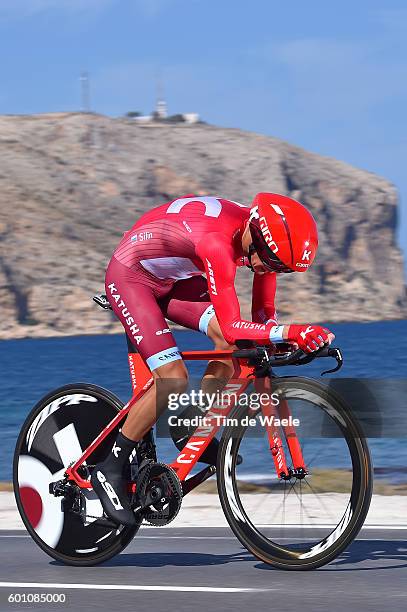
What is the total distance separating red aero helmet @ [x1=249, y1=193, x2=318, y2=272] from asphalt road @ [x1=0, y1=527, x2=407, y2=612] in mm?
1393

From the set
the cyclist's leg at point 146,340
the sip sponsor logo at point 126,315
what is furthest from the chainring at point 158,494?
the sip sponsor logo at point 126,315

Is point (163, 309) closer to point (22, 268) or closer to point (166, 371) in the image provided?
point (166, 371)

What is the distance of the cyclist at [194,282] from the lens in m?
5.79

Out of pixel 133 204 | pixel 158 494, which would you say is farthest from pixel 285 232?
pixel 133 204

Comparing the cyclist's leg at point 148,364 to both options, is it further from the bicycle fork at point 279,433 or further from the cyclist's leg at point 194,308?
the bicycle fork at point 279,433

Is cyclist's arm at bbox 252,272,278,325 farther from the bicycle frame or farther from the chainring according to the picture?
the chainring

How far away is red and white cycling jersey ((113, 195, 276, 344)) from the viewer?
5789 millimetres

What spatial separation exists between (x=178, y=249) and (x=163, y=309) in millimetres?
543

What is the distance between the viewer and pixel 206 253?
580cm

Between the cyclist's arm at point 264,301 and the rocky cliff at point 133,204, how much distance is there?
101 m

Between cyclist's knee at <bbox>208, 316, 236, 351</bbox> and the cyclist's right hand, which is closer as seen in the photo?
the cyclist's right hand

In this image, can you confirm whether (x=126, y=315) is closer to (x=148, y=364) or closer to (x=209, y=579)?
(x=148, y=364)

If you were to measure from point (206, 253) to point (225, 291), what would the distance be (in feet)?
0.63

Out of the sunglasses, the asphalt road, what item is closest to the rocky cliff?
the asphalt road
